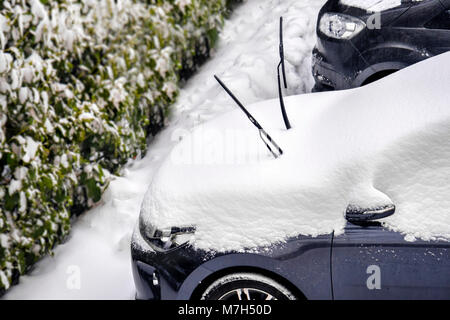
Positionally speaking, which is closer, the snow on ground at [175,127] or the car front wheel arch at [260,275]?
the car front wheel arch at [260,275]

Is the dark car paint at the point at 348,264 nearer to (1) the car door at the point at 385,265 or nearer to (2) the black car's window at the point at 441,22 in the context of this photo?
(1) the car door at the point at 385,265

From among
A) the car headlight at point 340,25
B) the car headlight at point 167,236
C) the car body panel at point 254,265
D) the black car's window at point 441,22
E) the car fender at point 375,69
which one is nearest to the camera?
the car body panel at point 254,265

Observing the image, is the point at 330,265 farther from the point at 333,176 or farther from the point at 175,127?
the point at 175,127

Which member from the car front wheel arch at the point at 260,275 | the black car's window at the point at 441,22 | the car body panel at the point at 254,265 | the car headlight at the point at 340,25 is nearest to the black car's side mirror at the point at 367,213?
the car body panel at the point at 254,265

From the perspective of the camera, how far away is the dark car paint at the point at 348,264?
2.36m

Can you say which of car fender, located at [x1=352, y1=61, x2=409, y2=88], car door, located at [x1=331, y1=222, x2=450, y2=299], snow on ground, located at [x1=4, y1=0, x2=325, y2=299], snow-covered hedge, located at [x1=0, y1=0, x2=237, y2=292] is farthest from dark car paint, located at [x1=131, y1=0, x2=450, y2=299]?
car fender, located at [x1=352, y1=61, x2=409, y2=88]

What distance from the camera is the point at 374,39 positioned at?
13.5ft

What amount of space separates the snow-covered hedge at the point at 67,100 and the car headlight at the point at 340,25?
1.71 metres

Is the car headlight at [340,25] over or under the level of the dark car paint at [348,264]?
over

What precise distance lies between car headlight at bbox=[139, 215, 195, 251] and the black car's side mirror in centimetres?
81

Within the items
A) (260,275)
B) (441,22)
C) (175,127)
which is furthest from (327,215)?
(175,127)
